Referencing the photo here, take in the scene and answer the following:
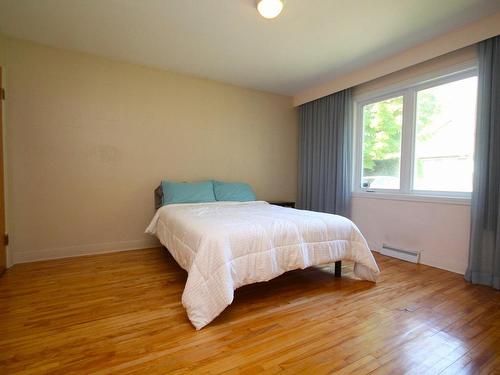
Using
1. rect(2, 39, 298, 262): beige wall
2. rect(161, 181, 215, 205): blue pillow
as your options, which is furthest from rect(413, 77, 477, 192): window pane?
rect(161, 181, 215, 205): blue pillow

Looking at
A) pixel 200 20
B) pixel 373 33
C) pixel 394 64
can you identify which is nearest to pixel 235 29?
pixel 200 20

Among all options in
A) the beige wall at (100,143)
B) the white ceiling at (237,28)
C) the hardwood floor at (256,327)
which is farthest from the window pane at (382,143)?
the beige wall at (100,143)

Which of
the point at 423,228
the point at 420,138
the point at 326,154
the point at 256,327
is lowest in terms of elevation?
the point at 256,327

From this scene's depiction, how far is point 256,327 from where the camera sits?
1546 millimetres

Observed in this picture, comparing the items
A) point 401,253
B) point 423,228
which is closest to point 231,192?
point 401,253

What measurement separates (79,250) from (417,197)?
4.01 metres

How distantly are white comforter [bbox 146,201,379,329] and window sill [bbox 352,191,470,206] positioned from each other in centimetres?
116

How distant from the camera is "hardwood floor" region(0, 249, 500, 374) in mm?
1238

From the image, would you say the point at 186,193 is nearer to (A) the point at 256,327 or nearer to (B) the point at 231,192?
(B) the point at 231,192

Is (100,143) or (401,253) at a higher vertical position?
(100,143)

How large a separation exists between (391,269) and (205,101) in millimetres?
3204

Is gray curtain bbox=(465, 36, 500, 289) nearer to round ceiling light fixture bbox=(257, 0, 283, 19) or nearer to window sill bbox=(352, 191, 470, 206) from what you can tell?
window sill bbox=(352, 191, 470, 206)

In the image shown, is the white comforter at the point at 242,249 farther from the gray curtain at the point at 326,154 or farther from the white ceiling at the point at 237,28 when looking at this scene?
the white ceiling at the point at 237,28

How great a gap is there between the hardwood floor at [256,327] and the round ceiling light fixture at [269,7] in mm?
2315
